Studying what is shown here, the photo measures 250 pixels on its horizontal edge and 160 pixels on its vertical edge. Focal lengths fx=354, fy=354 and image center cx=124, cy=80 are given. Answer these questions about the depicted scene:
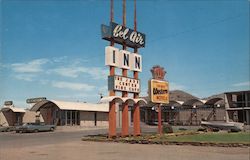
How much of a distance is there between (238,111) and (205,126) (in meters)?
Answer: 13.8

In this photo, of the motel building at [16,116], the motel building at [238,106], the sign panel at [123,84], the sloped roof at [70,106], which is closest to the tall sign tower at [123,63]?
the sign panel at [123,84]

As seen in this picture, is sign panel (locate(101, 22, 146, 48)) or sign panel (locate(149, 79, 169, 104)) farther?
sign panel (locate(149, 79, 169, 104))

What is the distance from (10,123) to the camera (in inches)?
2029

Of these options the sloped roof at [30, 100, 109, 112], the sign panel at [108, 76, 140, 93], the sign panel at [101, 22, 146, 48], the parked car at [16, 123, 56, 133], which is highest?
the sign panel at [101, 22, 146, 48]

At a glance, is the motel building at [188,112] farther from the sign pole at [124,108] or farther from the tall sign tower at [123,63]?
the sign pole at [124,108]

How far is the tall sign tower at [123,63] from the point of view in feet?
78.7

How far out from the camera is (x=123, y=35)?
→ 82.6 feet

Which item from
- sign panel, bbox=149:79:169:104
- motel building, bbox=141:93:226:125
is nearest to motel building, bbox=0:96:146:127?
motel building, bbox=141:93:226:125

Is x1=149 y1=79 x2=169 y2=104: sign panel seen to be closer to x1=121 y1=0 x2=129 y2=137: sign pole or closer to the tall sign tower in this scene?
the tall sign tower

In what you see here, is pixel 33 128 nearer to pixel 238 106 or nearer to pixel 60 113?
pixel 60 113

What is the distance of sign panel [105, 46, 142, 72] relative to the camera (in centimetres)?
2370

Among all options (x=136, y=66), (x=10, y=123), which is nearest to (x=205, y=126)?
(x=136, y=66)

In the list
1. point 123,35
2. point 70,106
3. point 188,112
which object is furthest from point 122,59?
point 188,112

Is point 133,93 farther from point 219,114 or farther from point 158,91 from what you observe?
point 219,114
